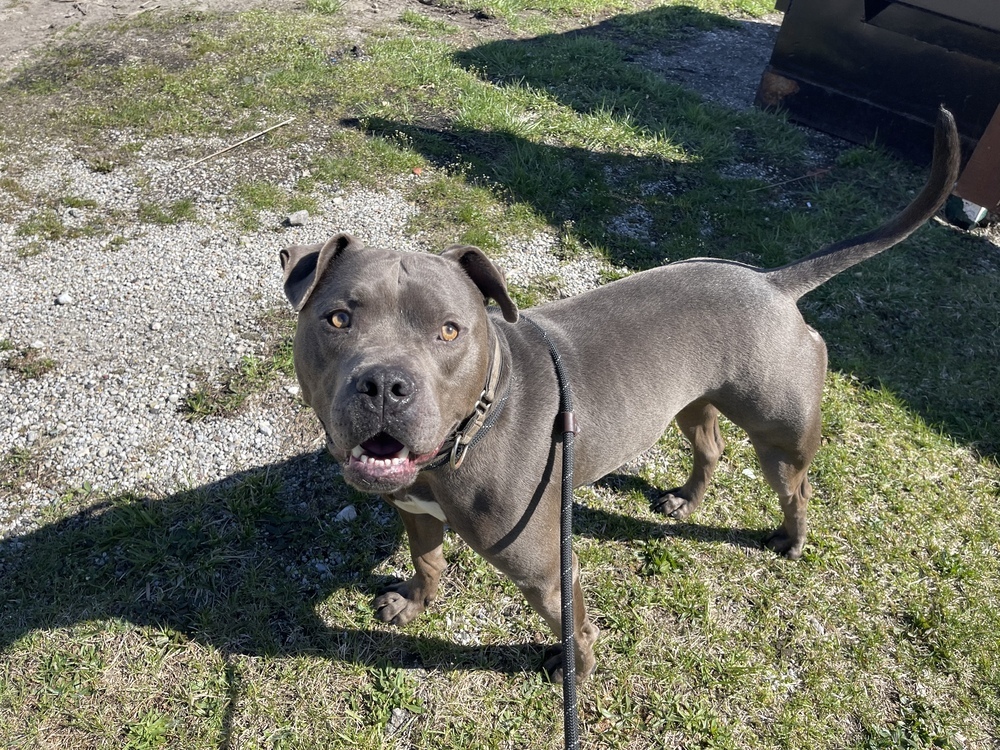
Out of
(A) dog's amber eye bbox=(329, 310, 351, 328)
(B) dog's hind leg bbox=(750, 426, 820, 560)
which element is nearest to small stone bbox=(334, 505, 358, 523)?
(A) dog's amber eye bbox=(329, 310, 351, 328)

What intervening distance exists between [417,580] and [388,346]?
1640mm

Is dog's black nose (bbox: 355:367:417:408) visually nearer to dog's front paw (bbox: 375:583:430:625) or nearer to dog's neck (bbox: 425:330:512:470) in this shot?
dog's neck (bbox: 425:330:512:470)

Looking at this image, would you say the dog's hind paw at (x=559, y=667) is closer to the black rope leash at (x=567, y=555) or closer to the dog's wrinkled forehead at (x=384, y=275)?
the black rope leash at (x=567, y=555)

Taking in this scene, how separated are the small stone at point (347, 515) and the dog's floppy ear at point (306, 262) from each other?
5.65ft

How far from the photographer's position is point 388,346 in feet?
8.77

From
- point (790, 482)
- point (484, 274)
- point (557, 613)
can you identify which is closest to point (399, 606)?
point (557, 613)

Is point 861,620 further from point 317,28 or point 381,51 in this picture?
point 317,28

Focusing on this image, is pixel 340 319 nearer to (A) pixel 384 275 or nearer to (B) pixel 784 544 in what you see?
(A) pixel 384 275

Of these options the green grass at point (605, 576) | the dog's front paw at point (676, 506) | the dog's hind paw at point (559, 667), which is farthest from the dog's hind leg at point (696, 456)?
the dog's hind paw at point (559, 667)

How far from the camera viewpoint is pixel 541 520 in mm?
3057

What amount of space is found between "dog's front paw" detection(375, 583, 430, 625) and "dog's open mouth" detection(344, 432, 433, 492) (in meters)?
1.45

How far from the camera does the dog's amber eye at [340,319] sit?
2762mm

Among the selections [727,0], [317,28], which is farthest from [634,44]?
[317,28]

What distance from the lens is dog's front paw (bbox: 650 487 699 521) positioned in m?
4.43
